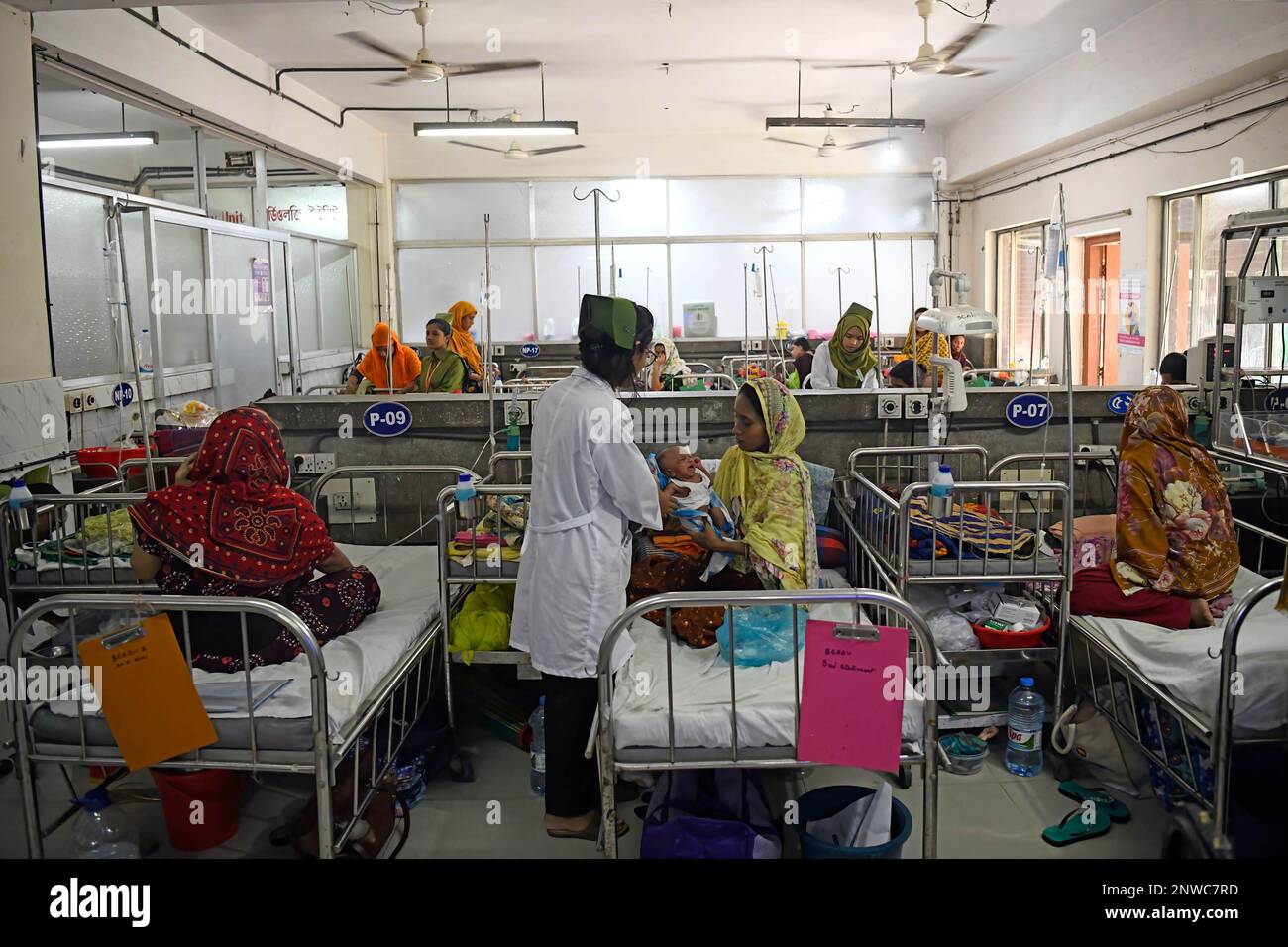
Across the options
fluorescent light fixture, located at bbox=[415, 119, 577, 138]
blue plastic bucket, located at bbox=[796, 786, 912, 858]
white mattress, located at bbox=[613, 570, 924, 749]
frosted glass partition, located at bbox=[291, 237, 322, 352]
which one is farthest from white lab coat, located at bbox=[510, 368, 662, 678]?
frosted glass partition, located at bbox=[291, 237, 322, 352]

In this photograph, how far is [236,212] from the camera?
392 inches

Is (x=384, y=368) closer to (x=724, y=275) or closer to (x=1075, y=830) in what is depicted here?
(x=724, y=275)

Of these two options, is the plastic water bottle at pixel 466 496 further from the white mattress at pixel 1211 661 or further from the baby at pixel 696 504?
the white mattress at pixel 1211 661

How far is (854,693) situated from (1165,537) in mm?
1621

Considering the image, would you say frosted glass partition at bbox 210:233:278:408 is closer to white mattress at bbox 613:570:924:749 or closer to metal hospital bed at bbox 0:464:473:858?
metal hospital bed at bbox 0:464:473:858

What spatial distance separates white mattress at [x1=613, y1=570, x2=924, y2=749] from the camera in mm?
2342

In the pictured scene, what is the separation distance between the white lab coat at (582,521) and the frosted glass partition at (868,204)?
9.19 m

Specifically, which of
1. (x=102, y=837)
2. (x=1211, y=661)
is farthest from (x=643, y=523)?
(x=102, y=837)

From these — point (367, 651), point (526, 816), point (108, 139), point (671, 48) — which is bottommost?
point (526, 816)

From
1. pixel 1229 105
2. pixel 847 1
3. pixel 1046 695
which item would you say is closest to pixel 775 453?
pixel 1046 695

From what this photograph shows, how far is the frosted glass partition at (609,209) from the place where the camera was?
1108cm

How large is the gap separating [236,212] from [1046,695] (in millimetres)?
9327

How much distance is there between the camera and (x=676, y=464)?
3.21m

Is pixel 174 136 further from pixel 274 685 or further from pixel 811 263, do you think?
pixel 274 685
